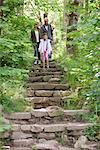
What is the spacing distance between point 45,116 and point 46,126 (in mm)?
656


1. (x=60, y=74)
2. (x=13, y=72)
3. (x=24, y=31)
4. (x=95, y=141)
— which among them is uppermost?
(x=24, y=31)

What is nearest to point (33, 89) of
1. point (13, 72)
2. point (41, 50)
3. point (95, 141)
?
point (41, 50)

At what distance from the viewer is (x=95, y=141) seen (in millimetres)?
6129

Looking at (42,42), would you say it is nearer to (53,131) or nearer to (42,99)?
(42,99)

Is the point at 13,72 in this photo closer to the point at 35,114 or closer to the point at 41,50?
the point at 35,114

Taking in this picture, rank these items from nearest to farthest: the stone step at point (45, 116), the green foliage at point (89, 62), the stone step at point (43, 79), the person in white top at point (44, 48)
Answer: the green foliage at point (89, 62)
the stone step at point (45, 116)
the stone step at point (43, 79)
the person in white top at point (44, 48)

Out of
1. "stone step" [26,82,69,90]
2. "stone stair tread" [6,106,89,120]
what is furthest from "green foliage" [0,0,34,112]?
"stone step" [26,82,69,90]

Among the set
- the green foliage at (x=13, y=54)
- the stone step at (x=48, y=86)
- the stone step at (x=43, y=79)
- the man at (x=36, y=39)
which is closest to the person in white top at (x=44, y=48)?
the man at (x=36, y=39)

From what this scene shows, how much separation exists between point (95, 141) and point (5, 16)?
3.84 metres

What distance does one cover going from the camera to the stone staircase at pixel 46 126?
602 cm

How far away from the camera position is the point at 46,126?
6535 mm

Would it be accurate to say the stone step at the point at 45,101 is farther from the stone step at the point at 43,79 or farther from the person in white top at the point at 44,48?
the person in white top at the point at 44,48

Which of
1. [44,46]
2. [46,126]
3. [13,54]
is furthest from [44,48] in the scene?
[46,126]

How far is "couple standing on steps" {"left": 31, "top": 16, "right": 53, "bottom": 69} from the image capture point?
11156 mm
